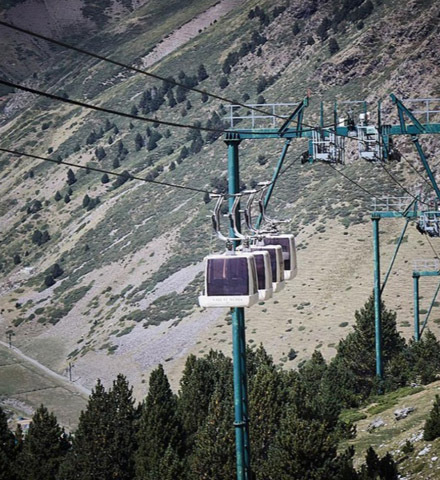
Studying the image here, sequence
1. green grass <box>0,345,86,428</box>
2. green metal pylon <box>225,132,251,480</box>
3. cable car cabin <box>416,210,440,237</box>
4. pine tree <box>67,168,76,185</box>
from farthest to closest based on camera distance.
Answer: pine tree <box>67,168,76,185</box> < green grass <box>0,345,86,428</box> < cable car cabin <box>416,210,440,237</box> < green metal pylon <box>225,132,251,480</box>

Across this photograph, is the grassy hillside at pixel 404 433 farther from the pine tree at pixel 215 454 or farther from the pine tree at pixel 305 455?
the pine tree at pixel 215 454

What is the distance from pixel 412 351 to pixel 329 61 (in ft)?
Answer: 339

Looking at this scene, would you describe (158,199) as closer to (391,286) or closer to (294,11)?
(294,11)

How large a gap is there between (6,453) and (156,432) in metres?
7.68

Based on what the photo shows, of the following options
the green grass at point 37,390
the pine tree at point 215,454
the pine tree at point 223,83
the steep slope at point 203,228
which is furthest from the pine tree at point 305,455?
the pine tree at point 223,83

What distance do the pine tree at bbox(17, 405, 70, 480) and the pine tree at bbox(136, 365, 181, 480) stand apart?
4.87m

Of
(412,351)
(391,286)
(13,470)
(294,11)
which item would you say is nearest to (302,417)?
(13,470)

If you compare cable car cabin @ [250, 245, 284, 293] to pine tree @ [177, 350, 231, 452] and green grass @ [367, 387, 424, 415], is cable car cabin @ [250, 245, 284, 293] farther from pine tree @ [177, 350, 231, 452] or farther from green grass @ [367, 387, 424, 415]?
green grass @ [367, 387, 424, 415]

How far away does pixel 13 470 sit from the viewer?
50.3 metres

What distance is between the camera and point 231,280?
25.7m

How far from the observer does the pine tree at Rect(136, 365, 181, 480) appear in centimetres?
4759

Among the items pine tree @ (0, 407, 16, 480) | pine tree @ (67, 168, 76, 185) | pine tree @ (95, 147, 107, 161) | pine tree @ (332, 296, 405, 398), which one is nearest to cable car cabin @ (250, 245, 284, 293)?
pine tree @ (0, 407, 16, 480)

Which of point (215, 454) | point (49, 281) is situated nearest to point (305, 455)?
point (215, 454)

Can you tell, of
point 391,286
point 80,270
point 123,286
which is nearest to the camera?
point 391,286
